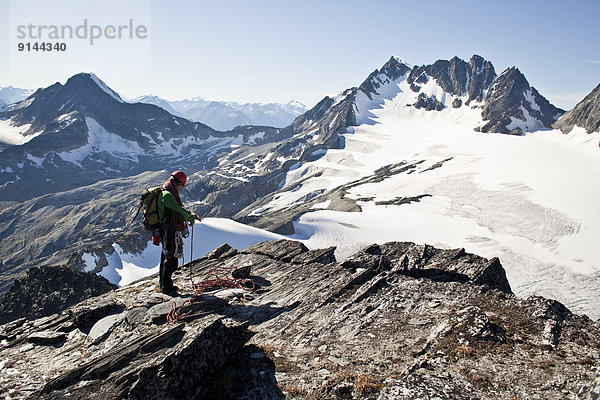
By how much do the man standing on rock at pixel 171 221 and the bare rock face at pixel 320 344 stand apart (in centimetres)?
83

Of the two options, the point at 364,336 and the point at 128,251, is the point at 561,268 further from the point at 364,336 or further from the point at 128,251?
the point at 128,251

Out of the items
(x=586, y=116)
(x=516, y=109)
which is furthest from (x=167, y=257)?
(x=516, y=109)

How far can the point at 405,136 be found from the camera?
18888cm

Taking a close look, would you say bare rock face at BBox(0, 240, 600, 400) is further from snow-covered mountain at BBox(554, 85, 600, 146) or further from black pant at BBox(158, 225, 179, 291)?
snow-covered mountain at BBox(554, 85, 600, 146)

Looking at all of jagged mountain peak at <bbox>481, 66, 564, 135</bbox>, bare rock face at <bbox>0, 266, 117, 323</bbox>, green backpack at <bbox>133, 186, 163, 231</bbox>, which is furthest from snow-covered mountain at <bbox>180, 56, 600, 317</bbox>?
green backpack at <bbox>133, 186, 163, 231</bbox>

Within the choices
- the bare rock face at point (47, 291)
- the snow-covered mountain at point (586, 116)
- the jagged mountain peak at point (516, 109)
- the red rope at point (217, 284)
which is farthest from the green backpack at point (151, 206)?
the jagged mountain peak at point (516, 109)

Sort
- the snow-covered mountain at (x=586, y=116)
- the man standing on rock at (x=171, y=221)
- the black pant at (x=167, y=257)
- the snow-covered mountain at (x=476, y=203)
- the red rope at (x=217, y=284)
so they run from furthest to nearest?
the snow-covered mountain at (x=586, y=116)
the snow-covered mountain at (x=476, y=203)
the red rope at (x=217, y=284)
the black pant at (x=167, y=257)
the man standing on rock at (x=171, y=221)

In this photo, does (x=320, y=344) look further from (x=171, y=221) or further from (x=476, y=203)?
(x=476, y=203)

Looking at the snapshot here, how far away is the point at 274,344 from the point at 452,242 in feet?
174

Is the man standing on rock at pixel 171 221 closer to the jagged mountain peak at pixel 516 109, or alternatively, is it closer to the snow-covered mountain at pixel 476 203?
the snow-covered mountain at pixel 476 203

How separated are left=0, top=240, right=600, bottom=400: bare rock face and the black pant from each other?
516 millimetres

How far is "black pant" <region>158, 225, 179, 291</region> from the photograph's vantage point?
11336 millimetres

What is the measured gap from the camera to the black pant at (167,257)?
11.3 meters

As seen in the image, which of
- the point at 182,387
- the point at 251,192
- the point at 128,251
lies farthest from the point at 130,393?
the point at 251,192
